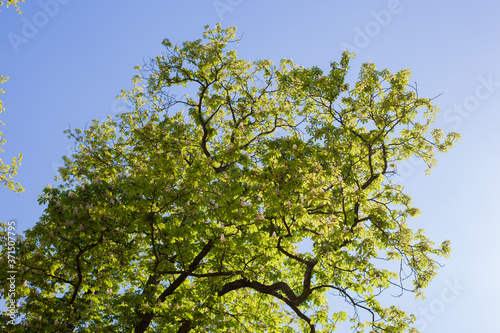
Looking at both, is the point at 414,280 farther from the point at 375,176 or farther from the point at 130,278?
the point at 130,278

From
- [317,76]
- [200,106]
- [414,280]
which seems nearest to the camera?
[414,280]

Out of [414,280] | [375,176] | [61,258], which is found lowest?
[414,280]

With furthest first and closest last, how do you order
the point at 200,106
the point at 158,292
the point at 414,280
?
the point at 200,106 → the point at 158,292 → the point at 414,280

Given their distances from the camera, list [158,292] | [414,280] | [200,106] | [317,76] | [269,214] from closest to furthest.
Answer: [269,214] → [414,280] → [158,292] → [317,76] → [200,106]

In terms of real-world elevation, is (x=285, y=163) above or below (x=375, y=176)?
below

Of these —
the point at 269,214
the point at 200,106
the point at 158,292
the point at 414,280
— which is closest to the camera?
the point at 269,214

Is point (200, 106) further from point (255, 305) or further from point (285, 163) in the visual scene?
point (255, 305)

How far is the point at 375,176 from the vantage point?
1155cm

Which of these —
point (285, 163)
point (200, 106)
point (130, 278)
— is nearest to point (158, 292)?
point (130, 278)

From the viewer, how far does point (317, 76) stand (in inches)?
460

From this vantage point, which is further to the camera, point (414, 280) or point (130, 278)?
point (130, 278)

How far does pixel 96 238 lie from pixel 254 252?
14.3ft

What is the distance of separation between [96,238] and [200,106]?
20.9ft

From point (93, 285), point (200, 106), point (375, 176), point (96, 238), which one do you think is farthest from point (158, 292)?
point (375, 176)
